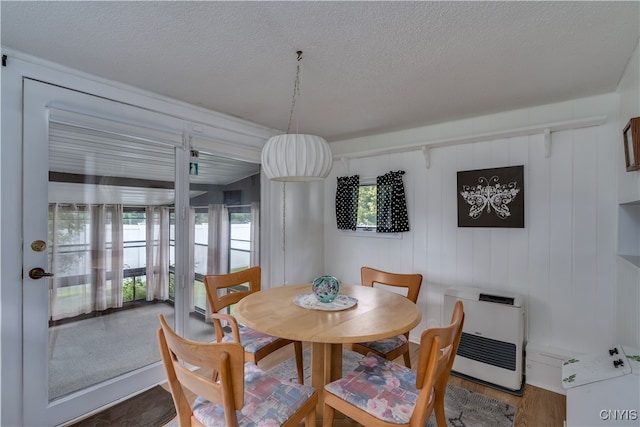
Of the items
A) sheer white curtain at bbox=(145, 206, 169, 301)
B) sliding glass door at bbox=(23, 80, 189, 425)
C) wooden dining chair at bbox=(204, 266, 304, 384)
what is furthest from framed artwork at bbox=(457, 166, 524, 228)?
sheer white curtain at bbox=(145, 206, 169, 301)

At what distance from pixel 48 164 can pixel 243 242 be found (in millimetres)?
1662

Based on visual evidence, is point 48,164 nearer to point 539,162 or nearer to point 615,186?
point 539,162

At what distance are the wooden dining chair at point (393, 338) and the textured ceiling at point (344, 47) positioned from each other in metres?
1.44

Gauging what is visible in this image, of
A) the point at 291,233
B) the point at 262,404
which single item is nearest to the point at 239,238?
the point at 291,233

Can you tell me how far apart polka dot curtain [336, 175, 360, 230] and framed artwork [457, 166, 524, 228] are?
1.16 m

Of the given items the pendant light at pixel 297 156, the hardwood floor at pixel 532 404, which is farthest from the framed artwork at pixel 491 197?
the pendant light at pixel 297 156

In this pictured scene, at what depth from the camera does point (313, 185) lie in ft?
12.4

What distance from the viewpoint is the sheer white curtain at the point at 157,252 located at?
2400 millimetres

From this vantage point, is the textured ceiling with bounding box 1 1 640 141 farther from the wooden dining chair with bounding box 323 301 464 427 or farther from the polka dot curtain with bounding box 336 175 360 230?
the wooden dining chair with bounding box 323 301 464 427

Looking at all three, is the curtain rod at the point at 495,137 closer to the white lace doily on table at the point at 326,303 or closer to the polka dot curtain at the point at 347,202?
the polka dot curtain at the point at 347,202

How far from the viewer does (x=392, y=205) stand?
3205mm

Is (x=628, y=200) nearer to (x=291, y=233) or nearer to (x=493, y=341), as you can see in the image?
(x=493, y=341)

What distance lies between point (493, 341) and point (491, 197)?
4.02 ft

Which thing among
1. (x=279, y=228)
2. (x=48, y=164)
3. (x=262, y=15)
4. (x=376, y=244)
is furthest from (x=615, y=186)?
(x=48, y=164)
